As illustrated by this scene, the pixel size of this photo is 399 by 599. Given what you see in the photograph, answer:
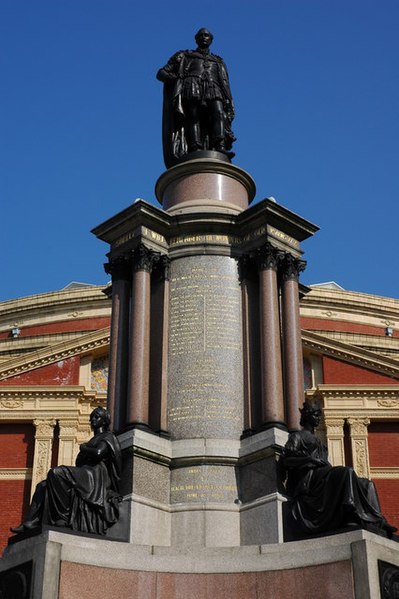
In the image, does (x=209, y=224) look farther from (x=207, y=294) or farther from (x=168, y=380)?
(x=168, y=380)

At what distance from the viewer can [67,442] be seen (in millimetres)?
40281

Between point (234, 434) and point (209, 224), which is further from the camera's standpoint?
point (209, 224)

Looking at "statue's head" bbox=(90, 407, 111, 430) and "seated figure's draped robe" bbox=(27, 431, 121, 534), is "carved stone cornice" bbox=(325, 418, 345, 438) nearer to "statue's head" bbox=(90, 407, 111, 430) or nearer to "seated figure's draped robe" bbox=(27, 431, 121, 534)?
"statue's head" bbox=(90, 407, 111, 430)

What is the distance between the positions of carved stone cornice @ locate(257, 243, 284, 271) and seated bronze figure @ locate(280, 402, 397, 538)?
9.07 feet

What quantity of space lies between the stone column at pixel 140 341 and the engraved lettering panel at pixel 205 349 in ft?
1.24

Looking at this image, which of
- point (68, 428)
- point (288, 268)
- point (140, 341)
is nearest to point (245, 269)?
point (288, 268)

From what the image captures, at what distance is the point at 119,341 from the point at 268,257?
2.48 metres

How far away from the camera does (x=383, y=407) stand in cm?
4059

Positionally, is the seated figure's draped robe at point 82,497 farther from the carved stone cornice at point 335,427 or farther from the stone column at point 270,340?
the carved stone cornice at point 335,427

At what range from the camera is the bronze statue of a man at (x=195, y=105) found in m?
16.5

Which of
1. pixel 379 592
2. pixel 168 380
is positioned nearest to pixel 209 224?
pixel 168 380

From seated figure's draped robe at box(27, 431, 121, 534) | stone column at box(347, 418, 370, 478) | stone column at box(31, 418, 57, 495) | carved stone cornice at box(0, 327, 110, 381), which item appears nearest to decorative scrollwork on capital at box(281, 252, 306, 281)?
seated figure's draped robe at box(27, 431, 121, 534)

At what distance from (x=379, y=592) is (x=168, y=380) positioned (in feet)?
15.1

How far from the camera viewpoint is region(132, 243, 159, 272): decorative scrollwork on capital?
14.4 meters
